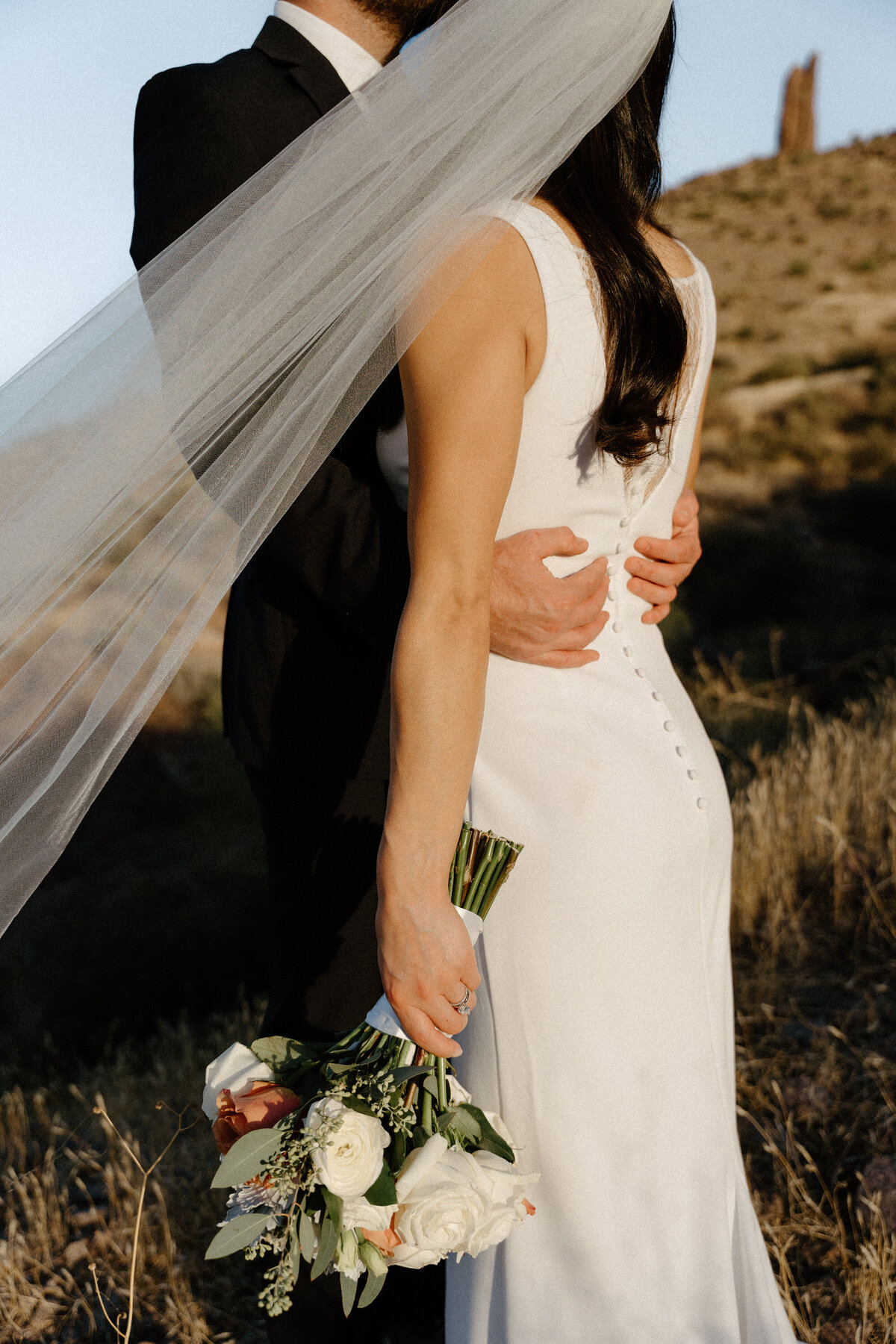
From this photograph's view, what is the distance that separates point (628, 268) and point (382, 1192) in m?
1.15

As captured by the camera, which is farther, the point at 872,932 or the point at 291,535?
the point at 872,932

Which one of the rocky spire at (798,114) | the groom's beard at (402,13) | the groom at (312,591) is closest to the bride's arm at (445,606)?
the groom at (312,591)

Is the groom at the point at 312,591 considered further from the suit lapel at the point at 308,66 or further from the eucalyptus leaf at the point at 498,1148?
the eucalyptus leaf at the point at 498,1148

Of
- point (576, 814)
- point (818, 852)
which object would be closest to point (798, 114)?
point (818, 852)

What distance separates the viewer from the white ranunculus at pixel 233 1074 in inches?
53.7

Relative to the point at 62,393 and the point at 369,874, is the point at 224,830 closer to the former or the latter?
the point at 369,874

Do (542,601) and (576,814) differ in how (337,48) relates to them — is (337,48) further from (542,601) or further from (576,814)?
(576,814)

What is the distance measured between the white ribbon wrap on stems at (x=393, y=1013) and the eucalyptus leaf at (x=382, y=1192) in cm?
16

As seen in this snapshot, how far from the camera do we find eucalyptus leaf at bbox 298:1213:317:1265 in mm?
1235

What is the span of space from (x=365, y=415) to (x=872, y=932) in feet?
9.29

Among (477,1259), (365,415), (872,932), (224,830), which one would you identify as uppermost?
(365,415)

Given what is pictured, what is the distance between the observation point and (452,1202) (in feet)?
3.92

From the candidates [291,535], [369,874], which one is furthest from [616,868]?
[291,535]

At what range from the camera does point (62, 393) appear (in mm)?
1404
